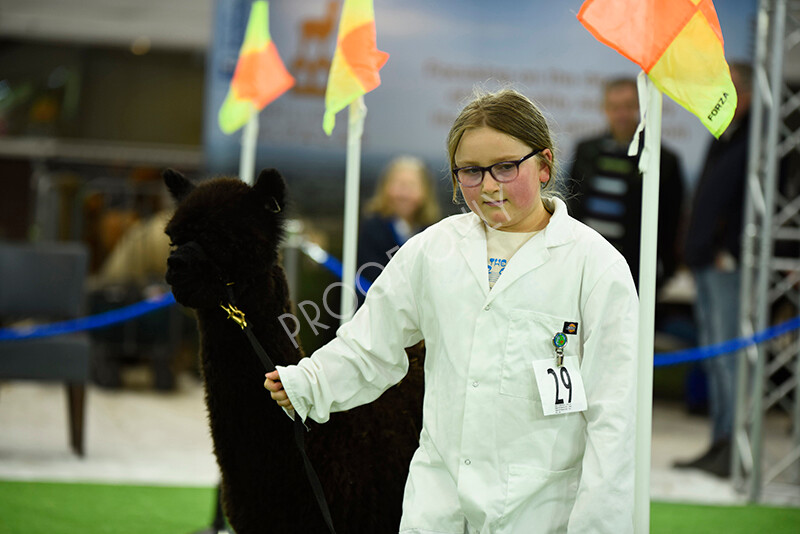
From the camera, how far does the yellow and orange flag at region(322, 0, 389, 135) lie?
299 cm

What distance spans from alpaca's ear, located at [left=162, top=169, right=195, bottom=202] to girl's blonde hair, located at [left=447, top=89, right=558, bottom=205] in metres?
0.79

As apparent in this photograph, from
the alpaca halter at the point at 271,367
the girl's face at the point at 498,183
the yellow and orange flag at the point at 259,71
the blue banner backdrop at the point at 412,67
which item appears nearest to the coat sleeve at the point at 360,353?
the alpaca halter at the point at 271,367

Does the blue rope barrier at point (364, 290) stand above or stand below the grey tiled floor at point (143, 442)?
above

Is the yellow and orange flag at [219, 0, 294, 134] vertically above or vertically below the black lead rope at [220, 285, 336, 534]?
above

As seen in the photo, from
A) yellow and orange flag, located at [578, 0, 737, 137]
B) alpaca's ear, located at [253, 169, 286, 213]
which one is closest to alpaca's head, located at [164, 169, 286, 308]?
alpaca's ear, located at [253, 169, 286, 213]

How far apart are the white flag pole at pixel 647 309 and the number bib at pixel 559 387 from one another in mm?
414

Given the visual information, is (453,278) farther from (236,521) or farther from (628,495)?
(236,521)

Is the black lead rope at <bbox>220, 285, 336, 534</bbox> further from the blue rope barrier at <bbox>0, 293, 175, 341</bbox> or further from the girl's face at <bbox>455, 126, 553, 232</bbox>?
the blue rope barrier at <bbox>0, 293, 175, 341</bbox>

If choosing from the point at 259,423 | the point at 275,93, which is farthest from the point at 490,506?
the point at 275,93

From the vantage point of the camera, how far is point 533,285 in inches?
76.3

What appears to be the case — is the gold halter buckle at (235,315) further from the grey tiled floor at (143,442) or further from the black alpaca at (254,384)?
the grey tiled floor at (143,442)

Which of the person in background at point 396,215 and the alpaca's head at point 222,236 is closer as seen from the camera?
the alpaca's head at point 222,236

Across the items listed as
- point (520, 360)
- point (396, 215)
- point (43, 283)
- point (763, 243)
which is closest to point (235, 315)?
point (520, 360)

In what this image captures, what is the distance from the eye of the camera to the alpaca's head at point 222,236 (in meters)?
2.15
